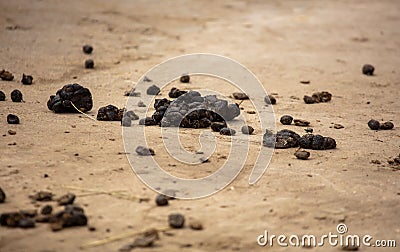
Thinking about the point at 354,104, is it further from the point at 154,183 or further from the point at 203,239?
the point at 203,239

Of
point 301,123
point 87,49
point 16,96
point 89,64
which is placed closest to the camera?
point 301,123

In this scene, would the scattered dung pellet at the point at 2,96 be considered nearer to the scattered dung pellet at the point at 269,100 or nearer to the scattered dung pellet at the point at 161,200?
the scattered dung pellet at the point at 269,100

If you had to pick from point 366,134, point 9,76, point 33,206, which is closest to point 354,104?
point 366,134

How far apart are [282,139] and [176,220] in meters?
1.44

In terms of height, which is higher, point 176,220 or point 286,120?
point 286,120

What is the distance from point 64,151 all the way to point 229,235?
1316 millimetres

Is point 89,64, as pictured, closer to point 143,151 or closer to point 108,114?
point 108,114

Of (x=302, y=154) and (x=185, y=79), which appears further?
(x=185, y=79)

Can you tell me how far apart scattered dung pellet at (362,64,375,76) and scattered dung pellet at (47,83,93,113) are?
3031mm

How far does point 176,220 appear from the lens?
10.1ft

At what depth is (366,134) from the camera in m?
4.77

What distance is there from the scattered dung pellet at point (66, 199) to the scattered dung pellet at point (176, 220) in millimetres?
503

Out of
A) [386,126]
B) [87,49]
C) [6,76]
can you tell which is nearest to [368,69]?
[386,126]

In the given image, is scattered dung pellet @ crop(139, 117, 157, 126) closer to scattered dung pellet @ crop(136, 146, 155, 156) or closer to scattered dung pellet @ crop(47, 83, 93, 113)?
scattered dung pellet @ crop(47, 83, 93, 113)
